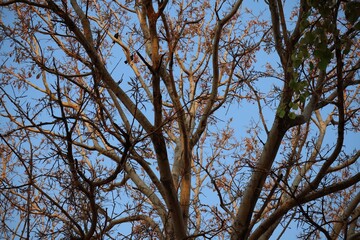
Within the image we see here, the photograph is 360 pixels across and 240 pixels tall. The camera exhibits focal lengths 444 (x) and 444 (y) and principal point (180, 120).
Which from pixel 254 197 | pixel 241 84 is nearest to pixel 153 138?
pixel 254 197

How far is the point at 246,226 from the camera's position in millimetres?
4281

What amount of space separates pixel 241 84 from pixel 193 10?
7.56 feet

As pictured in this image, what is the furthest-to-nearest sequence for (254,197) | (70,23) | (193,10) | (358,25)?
1. (193,10)
2. (254,197)
3. (70,23)
4. (358,25)

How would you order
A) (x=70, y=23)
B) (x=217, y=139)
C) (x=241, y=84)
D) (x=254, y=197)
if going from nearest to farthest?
1. (x=70, y=23)
2. (x=254, y=197)
3. (x=241, y=84)
4. (x=217, y=139)

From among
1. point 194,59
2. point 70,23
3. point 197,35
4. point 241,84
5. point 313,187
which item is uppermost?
point 197,35

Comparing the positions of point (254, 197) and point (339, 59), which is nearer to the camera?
point (339, 59)

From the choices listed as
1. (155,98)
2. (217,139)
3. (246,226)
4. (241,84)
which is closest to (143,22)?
(241,84)

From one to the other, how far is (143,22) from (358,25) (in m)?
4.07

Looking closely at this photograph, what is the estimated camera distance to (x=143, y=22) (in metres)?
6.05

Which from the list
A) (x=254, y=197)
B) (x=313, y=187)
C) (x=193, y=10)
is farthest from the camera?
(x=193, y=10)

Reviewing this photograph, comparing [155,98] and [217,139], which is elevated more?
[217,139]

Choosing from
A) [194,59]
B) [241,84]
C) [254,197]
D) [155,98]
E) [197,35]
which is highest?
[197,35]

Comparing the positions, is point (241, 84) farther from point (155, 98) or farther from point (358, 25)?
point (358, 25)

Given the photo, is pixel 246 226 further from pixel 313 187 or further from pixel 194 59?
pixel 194 59
